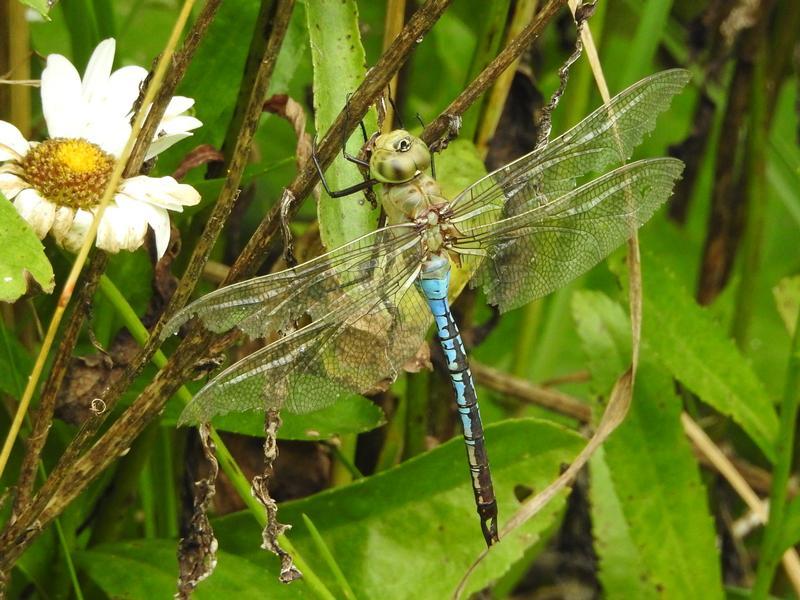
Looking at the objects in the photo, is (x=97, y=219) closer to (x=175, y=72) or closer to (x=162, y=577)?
(x=175, y=72)

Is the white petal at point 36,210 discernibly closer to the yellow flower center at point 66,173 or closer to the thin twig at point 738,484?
the yellow flower center at point 66,173

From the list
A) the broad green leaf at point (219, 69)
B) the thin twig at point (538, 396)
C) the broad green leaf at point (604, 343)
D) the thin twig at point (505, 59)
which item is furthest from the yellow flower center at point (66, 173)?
the thin twig at point (538, 396)

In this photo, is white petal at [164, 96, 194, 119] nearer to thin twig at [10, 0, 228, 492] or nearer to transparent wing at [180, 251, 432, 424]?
thin twig at [10, 0, 228, 492]

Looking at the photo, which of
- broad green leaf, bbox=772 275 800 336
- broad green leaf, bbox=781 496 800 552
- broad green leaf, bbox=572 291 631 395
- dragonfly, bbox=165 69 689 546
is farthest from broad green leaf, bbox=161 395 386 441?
broad green leaf, bbox=772 275 800 336

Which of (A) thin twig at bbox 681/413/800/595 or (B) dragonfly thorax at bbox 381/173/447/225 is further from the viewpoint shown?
(A) thin twig at bbox 681/413/800/595

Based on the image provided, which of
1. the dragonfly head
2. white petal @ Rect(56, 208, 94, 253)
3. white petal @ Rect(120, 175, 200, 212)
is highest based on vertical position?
the dragonfly head

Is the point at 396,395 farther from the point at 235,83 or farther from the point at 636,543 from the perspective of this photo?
the point at 235,83

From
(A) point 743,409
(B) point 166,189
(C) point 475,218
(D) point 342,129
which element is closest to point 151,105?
(B) point 166,189
